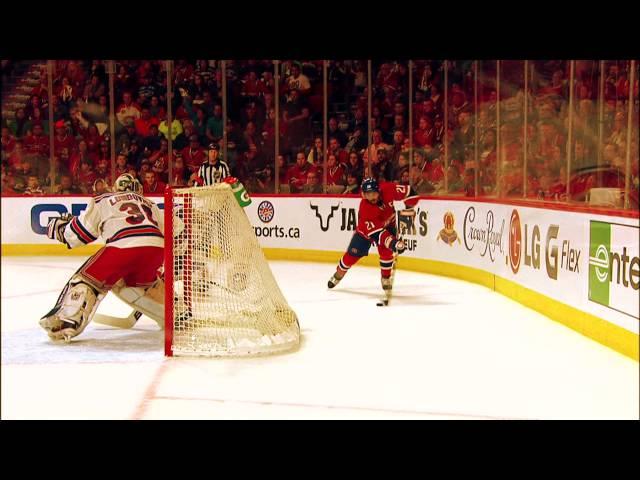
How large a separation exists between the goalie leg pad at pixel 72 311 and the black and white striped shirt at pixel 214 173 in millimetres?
2476

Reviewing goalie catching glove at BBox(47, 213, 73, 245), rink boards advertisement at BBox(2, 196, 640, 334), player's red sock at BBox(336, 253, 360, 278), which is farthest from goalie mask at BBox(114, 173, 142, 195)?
rink boards advertisement at BBox(2, 196, 640, 334)

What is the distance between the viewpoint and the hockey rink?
3.62m

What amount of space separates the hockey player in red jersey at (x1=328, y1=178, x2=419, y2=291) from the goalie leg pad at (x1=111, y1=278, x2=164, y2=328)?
215 centimetres

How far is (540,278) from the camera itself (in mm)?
6203

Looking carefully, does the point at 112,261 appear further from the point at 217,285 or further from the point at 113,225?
the point at 217,285

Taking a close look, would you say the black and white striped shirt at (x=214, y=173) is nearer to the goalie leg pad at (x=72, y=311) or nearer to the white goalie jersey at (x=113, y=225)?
the white goalie jersey at (x=113, y=225)

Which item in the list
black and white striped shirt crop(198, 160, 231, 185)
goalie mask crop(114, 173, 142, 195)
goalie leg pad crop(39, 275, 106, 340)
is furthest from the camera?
black and white striped shirt crop(198, 160, 231, 185)

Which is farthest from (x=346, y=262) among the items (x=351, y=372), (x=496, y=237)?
(x=351, y=372)

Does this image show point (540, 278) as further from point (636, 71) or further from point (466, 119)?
point (466, 119)

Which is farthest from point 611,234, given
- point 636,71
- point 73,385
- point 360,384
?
point 73,385

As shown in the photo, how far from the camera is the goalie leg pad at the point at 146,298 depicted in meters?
5.29

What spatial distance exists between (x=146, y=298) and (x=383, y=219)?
2.47 metres

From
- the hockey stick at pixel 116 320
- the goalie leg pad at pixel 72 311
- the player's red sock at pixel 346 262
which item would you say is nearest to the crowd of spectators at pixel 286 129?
the player's red sock at pixel 346 262

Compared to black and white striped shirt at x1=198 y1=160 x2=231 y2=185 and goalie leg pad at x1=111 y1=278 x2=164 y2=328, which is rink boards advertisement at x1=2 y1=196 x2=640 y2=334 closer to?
black and white striped shirt at x1=198 y1=160 x2=231 y2=185
